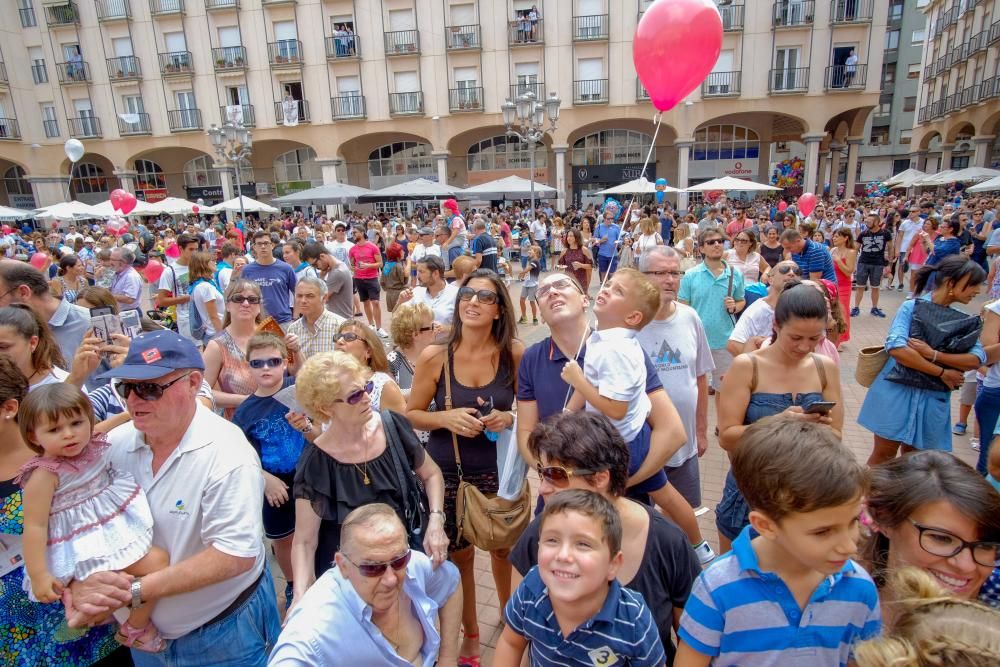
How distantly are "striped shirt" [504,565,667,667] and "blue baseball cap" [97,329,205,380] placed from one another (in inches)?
58.4

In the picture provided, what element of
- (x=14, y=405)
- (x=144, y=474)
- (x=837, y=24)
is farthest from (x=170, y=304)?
(x=837, y=24)

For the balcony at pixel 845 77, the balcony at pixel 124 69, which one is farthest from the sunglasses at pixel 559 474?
the balcony at pixel 124 69

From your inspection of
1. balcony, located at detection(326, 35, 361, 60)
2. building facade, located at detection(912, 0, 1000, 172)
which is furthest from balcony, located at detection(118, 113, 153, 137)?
building facade, located at detection(912, 0, 1000, 172)

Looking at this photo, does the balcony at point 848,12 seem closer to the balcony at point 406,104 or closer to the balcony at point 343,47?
the balcony at point 406,104

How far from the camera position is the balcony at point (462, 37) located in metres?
25.7

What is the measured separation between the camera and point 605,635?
1.52 metres

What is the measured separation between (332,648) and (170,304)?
5.99 m

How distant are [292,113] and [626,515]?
29498mm

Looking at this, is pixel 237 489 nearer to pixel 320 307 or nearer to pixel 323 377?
pixel 323 377

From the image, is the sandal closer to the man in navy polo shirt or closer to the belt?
the belt

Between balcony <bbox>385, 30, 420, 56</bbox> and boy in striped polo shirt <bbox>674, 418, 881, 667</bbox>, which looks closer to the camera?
boy in striped polo shirt <bbox>674, 418, 881, 667</bbox>

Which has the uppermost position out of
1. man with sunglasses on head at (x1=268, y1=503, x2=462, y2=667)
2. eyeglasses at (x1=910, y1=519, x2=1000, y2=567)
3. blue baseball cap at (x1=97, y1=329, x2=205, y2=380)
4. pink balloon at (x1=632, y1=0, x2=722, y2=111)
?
pink balloon at (x1=632, y1=0, x2=722, y2=111)

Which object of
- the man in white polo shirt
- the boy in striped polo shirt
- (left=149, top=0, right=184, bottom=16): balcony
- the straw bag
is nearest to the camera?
the boy in striped polo shirt

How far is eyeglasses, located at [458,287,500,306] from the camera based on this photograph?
9.10ft
